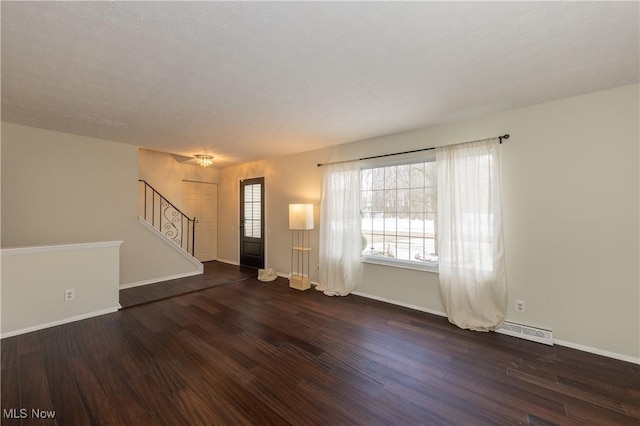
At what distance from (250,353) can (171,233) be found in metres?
4.85

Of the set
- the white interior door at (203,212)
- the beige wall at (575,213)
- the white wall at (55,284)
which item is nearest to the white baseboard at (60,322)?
the white wall at (55,284)

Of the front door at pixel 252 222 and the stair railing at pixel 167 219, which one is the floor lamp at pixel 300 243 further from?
the stair railing at pixel 167 219

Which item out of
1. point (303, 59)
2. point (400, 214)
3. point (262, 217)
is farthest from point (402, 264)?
point (262, 217)

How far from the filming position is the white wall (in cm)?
291

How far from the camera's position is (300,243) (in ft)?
17.1

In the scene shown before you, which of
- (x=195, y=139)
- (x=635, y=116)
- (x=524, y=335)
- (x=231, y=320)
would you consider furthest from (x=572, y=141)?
(x=195, y=139)

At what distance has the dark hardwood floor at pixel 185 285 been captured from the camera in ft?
13.4

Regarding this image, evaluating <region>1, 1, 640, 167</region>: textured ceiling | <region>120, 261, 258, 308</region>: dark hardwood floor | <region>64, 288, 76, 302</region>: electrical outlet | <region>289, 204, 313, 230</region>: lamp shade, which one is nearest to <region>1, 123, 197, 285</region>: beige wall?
<region>120, 261, 258, 308</region>: dark hardwood floor

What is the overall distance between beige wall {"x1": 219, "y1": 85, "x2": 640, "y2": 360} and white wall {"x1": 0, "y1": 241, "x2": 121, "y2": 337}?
522 centimetres

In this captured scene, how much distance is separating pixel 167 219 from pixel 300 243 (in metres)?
3.50

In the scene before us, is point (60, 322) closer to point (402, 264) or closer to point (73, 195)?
point (73, 195)

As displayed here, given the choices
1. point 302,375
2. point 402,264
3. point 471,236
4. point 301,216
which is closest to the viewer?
point 302,375

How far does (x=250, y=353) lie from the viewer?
2537mm

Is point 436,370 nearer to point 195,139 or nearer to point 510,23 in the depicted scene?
point 510,23
